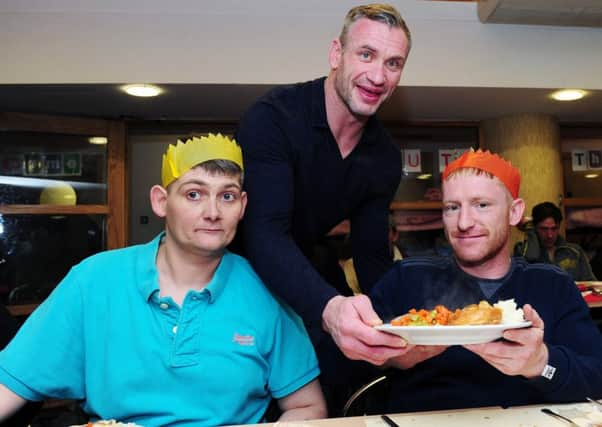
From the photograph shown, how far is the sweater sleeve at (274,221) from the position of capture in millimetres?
1378

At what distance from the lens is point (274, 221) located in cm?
154

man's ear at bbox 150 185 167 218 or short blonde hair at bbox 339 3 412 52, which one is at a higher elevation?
short blonde hair at bbox 339 3 412 52

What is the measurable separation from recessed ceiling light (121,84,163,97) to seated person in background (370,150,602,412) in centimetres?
242

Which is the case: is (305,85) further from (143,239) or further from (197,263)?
(143,239)

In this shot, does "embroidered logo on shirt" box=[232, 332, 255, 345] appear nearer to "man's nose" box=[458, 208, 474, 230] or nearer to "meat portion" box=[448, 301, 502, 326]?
"meat portion" box=[448, 301, 502, 326]

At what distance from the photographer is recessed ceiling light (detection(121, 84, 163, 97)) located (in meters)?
3.53

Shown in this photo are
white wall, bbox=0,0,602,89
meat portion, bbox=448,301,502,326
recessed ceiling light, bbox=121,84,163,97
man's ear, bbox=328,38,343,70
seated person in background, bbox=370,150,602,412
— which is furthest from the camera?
recessed ceiling light, bbox=121,84,163,97

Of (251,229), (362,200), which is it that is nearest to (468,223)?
(362,200)

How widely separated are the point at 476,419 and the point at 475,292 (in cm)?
46

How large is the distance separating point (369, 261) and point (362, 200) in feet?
0.78

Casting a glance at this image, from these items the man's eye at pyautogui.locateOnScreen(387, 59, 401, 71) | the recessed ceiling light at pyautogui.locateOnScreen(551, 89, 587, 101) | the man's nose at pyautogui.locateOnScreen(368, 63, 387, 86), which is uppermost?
the recessed ceiling light at pyautogui.locateOnScreen(551, 89, 587, 101)

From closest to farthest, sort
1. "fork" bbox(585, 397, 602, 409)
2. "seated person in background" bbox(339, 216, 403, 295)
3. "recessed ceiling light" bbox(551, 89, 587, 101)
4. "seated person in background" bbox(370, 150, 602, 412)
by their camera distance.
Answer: "fork" bbox(585, 397, 602, 409) < "seated person in background" bbox(370, 150, 602, 412) < "recessed ceiling light" bbox(551, 89, 587, 101) < "seated person in background" bbox(339, 216, 403, 295)

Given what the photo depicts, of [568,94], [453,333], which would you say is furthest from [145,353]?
[568,94]

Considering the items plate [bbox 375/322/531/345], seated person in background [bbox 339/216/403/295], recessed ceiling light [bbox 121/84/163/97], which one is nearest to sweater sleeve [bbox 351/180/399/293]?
plate [bbox 375/322/531/345]
